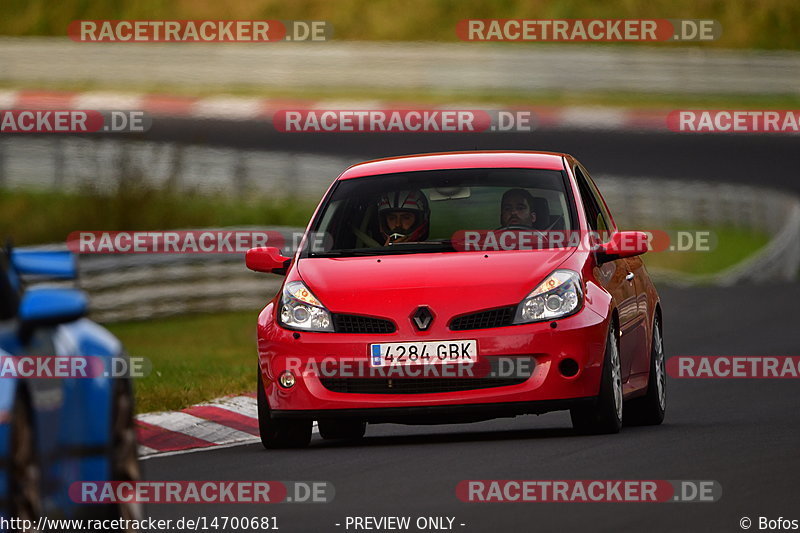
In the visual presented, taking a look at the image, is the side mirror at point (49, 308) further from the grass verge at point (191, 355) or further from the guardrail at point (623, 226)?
the guardrail at point (623, 226)

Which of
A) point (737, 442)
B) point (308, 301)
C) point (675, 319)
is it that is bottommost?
point (675, 319)

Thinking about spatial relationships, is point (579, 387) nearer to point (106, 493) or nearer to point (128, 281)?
point (106, 493)

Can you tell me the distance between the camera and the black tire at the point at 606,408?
10.5 metres

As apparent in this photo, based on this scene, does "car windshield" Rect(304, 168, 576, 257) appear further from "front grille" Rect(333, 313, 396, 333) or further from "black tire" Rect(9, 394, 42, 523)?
"black tire" Rect(9, 394, 42, 523)

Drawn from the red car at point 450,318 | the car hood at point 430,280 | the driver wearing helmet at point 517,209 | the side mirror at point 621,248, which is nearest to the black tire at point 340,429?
the red car at point 450,318

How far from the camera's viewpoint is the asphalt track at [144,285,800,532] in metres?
7.92

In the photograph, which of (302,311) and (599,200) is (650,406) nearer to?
(599,200)

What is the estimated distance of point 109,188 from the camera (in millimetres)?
23422

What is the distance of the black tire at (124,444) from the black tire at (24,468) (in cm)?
84

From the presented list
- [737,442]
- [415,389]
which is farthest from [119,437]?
[737,442]

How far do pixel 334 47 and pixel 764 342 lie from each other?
23983 millimetres

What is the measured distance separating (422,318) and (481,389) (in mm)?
487

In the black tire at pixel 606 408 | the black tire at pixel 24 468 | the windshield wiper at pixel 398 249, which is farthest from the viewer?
the windshield wiper at pixel 398 249

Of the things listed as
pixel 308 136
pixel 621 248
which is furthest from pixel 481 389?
pixel 308 136
